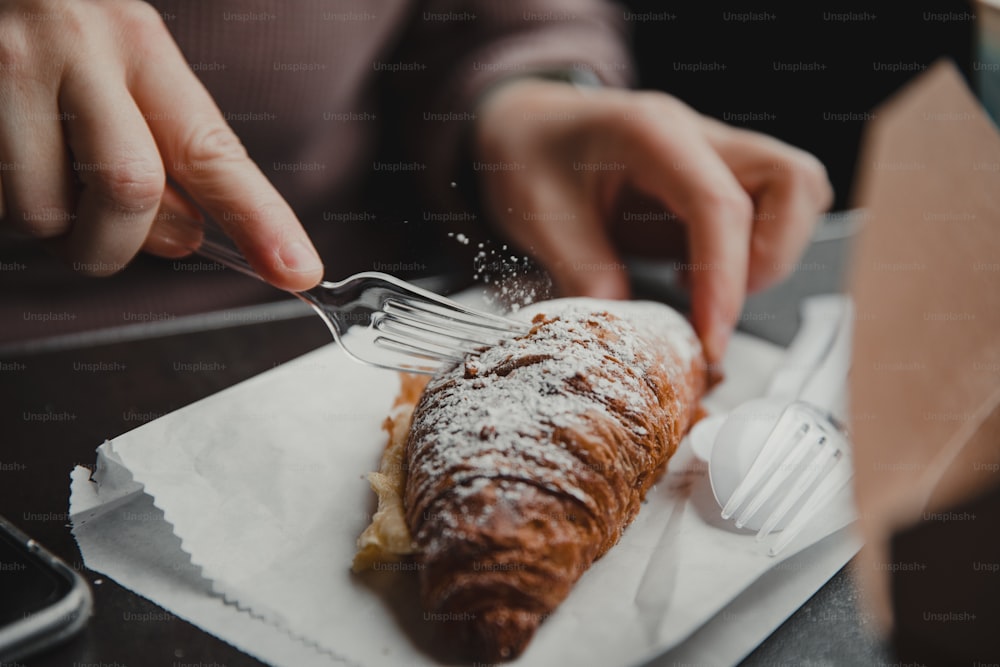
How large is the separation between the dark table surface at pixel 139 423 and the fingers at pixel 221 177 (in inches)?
11.9

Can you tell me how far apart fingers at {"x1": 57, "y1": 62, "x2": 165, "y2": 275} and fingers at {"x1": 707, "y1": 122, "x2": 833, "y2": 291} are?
1.08 metres

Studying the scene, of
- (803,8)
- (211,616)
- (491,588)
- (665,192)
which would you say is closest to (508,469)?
(491,588)

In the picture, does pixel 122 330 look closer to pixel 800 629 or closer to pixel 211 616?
pixel 211 616

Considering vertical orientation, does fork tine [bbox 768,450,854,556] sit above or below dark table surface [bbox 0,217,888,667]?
above

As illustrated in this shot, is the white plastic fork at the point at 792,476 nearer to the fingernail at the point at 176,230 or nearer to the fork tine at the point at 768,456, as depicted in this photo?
the fork tine at the point at 768,456

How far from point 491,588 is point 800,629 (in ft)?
1.13

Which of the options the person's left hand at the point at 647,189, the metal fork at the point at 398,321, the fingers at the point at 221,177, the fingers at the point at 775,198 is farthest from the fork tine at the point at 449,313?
the fingers at the point at 775,198

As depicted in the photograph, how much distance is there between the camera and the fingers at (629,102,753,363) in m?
1.34

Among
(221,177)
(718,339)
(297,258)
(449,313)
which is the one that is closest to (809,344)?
(718,339)

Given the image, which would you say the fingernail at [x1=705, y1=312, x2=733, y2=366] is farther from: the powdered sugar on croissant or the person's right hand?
the person's right hand

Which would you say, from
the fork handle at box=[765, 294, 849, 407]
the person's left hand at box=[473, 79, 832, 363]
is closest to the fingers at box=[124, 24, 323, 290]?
the person's left hand at box=[473, 79, 832, 363]

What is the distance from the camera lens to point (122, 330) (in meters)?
1.31

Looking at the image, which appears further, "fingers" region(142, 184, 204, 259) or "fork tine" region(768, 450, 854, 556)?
"fingers" region(142, 184, 204, 259)

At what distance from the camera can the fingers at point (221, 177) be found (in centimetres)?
99
